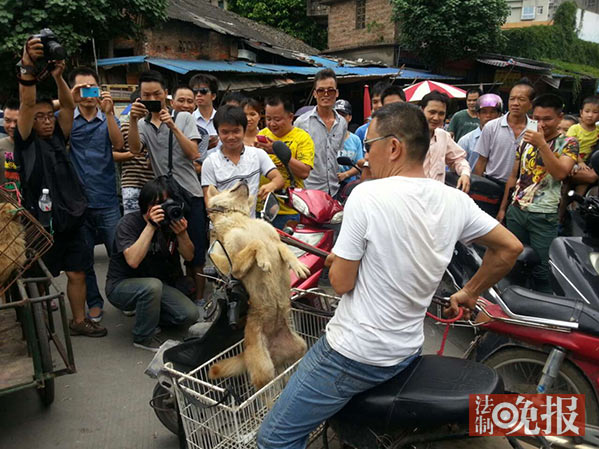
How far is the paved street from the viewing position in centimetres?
290

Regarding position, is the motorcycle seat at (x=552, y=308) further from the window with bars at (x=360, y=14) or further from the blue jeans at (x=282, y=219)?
the window with bars at (x=360, y=14)

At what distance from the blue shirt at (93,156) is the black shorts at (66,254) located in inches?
16.8

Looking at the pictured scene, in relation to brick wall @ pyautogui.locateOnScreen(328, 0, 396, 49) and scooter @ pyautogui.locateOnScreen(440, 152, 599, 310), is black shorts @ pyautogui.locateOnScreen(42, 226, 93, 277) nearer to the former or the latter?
scooter @ pyautogui.locateOnScreen(440, 152, 599, 310)

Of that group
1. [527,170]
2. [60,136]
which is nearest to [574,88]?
[527,170]

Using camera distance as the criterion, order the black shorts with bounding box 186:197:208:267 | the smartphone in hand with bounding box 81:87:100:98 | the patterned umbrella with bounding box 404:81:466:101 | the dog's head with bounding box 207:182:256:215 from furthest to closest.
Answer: the patterned umbrella with bounding box 404:81:466:101
the black shorts with bounding box 186:197:208:267
the smartphone in hand with bounding box 81:87:100:98
the dog's head with bounding box 207:182:256:215

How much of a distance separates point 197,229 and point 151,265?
0.70 meters

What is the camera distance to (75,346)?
4012 mm

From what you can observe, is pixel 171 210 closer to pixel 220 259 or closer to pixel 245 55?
pixel 220 259

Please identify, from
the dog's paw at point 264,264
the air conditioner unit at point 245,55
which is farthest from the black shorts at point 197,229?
the air conditioner unit at point 245,55

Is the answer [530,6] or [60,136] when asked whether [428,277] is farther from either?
[530,6]

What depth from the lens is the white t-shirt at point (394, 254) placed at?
1663mm

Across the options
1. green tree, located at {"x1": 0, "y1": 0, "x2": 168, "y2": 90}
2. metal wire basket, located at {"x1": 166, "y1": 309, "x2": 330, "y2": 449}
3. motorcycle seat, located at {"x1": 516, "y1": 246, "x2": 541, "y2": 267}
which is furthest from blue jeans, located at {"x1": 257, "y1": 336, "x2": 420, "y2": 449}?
green tree, located at {"x1": 0, "y1": 0, "x2": 168, "y2": 90}

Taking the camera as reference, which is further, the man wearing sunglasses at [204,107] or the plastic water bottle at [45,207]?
the man wearing sunglasses at [204,107]

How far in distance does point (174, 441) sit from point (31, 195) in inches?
90.3
